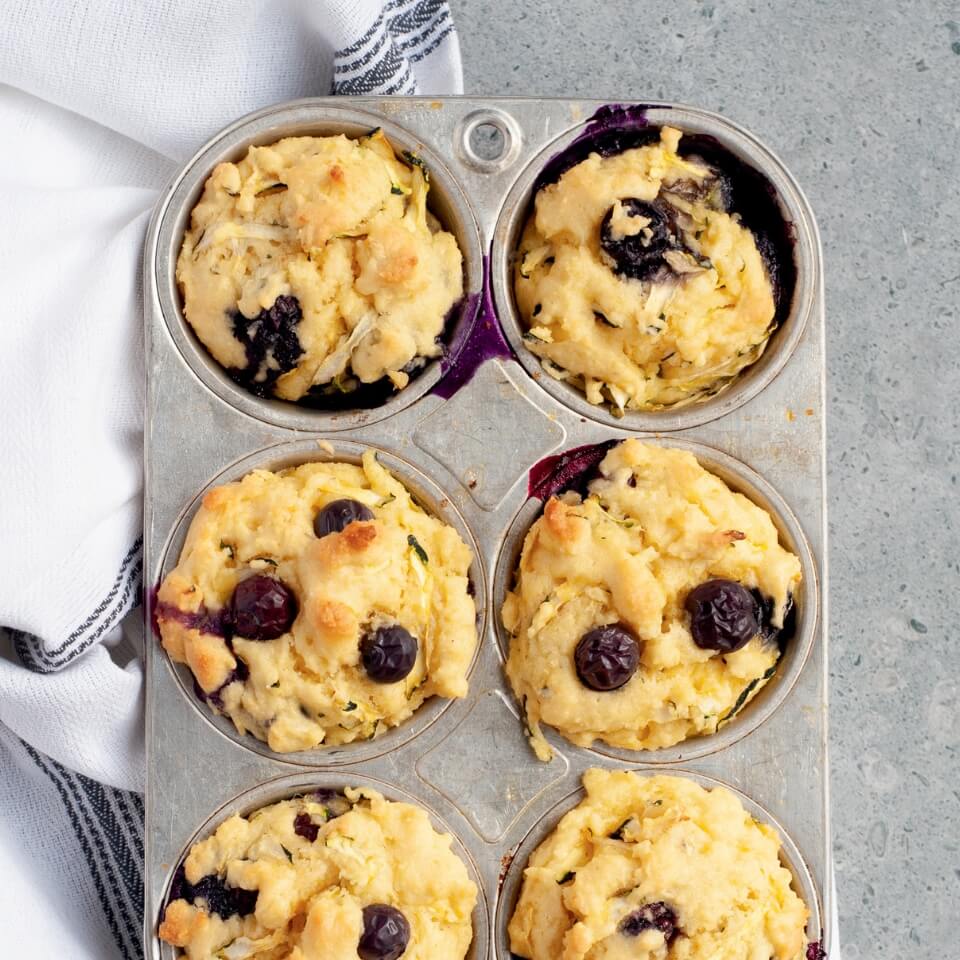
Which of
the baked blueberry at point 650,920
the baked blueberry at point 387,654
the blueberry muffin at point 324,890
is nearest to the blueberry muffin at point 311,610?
the baked blueberry at point 387,654

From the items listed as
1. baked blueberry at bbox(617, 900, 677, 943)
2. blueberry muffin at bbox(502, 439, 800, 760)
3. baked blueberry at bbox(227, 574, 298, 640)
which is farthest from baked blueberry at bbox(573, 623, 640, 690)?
baked blueberry at bbox(227, 574, 298, 640)

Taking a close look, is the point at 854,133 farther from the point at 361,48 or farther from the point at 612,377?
the point at 361,48

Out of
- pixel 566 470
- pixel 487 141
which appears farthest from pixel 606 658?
pixel 487 141

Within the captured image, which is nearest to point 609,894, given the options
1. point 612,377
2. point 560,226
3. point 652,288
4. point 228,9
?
point 612,377

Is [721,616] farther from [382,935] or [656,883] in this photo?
[382,935]

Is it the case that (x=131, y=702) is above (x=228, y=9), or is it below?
below

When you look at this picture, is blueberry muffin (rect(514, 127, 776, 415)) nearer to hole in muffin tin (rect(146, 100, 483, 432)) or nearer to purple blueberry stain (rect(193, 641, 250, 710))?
hole in muffin tin (rect(146, 100, 483, 432))
